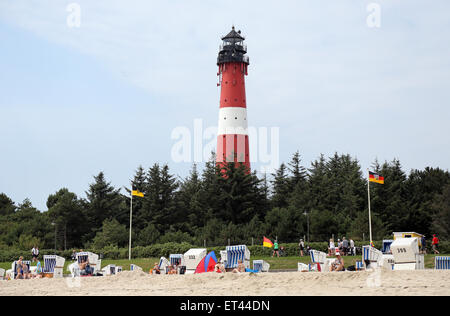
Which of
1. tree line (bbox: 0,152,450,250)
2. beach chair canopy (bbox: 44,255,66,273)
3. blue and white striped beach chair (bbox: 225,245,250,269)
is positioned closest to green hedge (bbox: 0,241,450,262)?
tree line (bbox: 0,152,450,250)

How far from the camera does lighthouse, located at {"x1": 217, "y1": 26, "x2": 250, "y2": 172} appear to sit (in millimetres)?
53781

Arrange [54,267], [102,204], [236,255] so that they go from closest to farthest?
[236,255] < [54,267] < [102,204]

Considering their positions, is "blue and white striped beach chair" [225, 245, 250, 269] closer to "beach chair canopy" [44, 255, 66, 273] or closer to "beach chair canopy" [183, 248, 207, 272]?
"beach chair canopy" [183, 248, 207, 272]

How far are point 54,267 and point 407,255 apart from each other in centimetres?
1413

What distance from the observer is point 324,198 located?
195 ft

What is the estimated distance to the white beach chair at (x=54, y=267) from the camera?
23650mm

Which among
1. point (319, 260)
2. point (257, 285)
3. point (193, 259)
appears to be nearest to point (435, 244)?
point (319, 260)

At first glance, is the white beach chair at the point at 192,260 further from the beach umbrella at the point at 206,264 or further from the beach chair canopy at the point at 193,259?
the beach umbrella at the point at 206,264

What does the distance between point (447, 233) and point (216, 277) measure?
35.8 metres

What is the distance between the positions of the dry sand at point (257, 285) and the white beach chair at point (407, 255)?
3.82m

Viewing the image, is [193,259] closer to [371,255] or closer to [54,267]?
[54,267]

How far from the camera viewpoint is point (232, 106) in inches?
2111

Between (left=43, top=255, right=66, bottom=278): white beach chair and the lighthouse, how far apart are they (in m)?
31.3
